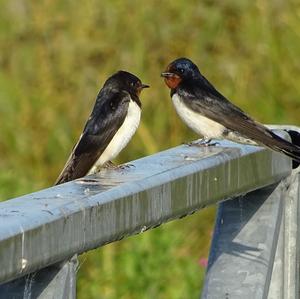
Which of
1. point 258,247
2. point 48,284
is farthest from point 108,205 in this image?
point 258,247

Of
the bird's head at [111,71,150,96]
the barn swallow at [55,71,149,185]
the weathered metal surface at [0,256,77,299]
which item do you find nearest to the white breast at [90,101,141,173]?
the barn swallow at [55,71,149,185]

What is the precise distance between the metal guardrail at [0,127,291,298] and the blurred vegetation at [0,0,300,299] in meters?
4.13

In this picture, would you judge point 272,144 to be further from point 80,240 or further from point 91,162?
point 91,162

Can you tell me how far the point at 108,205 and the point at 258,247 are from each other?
2.44ft

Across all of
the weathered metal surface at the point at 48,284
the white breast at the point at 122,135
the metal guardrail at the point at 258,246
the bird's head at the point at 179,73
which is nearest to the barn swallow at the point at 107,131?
the white breast at the point at 122,135

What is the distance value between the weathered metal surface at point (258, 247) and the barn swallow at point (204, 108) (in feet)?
4.72

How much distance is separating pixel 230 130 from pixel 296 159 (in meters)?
1.81

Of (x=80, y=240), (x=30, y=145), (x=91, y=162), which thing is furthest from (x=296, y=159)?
(x=30, y=145)

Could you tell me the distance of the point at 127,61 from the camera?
6688mm

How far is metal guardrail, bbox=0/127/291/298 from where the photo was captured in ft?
4.80

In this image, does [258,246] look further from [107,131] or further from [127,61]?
[127,61]

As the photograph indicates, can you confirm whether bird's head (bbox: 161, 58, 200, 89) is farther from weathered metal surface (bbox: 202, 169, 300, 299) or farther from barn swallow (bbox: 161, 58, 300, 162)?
weathered metal surface (bbox: 202, 169, 300, 299)

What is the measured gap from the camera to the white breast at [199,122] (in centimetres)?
452

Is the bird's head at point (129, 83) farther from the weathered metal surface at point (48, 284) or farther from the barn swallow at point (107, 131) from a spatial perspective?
the weathered metal surface at point (48, 284)
